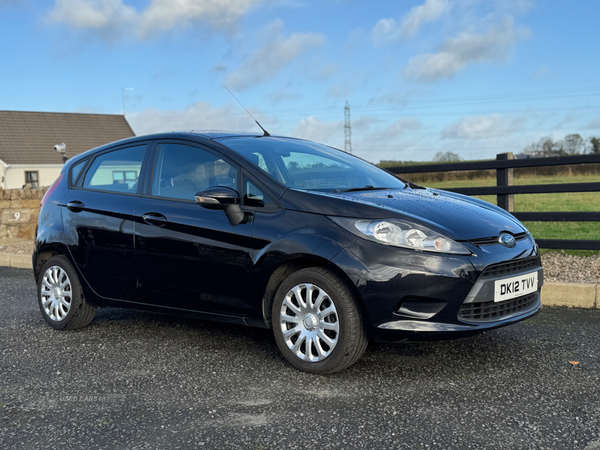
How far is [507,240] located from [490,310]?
505 millimetres

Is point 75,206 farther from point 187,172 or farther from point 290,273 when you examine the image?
point 290,273

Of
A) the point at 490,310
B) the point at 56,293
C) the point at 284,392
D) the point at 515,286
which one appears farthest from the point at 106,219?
the point at 515,286

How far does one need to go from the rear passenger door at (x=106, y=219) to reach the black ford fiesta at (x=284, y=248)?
1 cm

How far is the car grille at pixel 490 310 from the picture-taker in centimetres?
373

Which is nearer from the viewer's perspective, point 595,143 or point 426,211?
point 426,211

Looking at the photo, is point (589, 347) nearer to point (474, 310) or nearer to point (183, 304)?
point (474, 310)

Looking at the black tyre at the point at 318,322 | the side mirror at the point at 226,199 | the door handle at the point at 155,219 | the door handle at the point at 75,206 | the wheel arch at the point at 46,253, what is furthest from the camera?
the wheel arch at the point at 46,253

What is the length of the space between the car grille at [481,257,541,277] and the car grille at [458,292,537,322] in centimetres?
18

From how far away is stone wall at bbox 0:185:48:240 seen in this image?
12.6m

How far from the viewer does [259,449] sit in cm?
286

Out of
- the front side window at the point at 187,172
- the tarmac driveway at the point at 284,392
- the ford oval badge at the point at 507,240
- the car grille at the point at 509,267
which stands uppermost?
the front side window at the point at 187,172

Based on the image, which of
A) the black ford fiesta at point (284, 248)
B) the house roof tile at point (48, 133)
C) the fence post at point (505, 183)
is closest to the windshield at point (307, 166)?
the black ford fiesta at point (284, 248)

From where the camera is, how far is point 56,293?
17.8ft

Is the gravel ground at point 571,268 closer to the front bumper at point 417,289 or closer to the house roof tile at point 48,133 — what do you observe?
the front bumper at point 417,289
